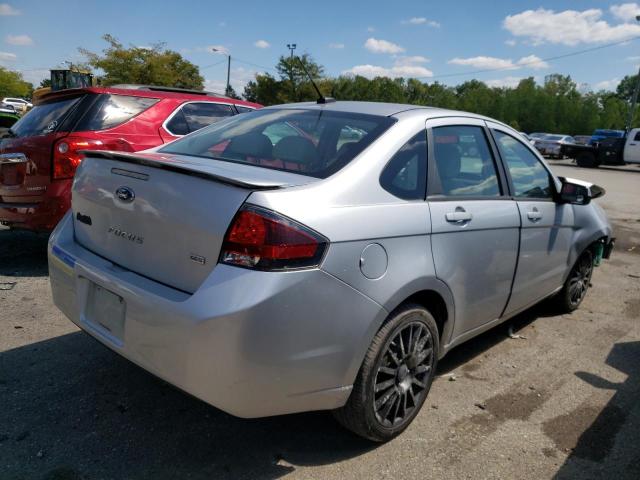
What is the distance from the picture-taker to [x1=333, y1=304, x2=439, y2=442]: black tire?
96.2 inches

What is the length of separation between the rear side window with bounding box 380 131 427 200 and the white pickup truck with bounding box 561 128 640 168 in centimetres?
2812

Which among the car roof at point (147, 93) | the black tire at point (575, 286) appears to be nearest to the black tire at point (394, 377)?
the black tire at point (575, 286)

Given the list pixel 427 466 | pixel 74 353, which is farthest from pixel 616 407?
pixel 74 353

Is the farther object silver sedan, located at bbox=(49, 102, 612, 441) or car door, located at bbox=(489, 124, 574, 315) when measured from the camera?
car door, located at bbox=(489, 124, 574, 315)

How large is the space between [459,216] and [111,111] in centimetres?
386

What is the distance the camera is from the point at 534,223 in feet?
11.9

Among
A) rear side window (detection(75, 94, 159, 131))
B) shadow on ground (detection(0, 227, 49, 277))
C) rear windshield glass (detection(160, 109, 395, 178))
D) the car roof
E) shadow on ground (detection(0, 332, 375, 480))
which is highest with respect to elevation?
the car roof

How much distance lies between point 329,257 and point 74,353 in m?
2.19

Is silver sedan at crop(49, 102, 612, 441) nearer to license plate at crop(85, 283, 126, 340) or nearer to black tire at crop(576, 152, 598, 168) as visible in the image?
license plate at crop(85, 283, 126, 340)

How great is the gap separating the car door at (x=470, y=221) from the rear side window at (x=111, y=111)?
351cm

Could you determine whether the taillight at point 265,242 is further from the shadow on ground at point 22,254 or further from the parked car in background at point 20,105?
the parked car in background at point 20,105

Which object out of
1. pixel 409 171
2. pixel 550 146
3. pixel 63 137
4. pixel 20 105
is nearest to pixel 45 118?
pixel 63 137

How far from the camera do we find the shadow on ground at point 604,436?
103 inches

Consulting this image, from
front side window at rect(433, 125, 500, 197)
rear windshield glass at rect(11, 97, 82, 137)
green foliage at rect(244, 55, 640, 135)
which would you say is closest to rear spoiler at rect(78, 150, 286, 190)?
front side window at rect(433, 125, 500, 197)
